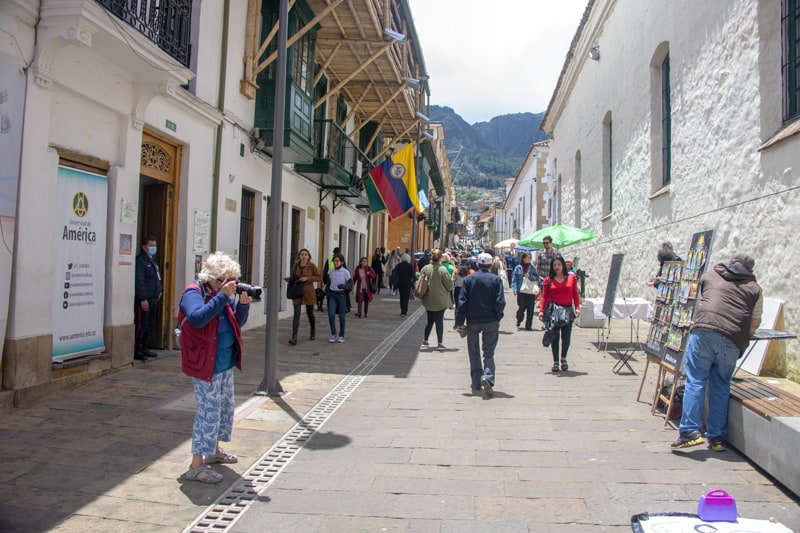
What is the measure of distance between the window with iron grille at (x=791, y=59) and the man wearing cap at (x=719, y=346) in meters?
3.19

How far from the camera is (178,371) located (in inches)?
313

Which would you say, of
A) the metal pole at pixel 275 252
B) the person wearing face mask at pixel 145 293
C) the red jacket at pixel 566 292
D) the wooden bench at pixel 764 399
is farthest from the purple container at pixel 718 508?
the person wearing face mask at pixel 145 293

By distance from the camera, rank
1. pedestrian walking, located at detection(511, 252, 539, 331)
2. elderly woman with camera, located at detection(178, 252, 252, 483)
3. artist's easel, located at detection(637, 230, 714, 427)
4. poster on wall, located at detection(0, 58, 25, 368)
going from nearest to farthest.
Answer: elderly woman with camera, located at detection(178, 252, 252, 483), poster on wall, located at detection(0, 58, 25, 368), artist's easel, located at detection(637, 230, 714, 427), pedestrian walking, located at detection(511, 252, 539, 331)

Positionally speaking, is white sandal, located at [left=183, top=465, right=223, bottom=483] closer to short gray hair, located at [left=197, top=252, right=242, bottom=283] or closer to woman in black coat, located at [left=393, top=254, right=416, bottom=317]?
short gray hair, located at [left=197, top=252, right=242, bottom=283]

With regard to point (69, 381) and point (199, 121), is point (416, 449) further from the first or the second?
point (199, 121)

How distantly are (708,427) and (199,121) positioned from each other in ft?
27.5

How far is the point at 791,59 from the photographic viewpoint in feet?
23.3

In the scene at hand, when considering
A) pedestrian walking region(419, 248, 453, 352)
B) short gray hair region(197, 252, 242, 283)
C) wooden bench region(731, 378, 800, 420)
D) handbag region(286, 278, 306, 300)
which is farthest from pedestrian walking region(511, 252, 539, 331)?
short gray hair region(197, 252, 242, 283)

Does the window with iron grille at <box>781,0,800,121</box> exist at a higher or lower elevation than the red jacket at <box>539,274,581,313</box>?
higher

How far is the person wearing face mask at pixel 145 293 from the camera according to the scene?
8.12 meters

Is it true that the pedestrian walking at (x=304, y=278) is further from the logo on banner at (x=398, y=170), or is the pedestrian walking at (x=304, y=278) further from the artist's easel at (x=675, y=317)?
the logo on banner at (x=398, y=170)

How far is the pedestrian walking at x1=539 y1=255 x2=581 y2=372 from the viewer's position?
329 inches

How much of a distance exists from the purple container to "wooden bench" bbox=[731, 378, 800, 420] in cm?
180

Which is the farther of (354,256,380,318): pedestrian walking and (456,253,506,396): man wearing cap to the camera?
(354,256,380,318): pedestrian walking
